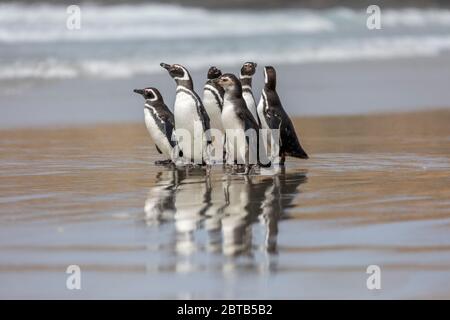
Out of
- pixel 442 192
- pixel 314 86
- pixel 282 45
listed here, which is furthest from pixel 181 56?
pixel 442 192

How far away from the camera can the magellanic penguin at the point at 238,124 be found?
900 cm

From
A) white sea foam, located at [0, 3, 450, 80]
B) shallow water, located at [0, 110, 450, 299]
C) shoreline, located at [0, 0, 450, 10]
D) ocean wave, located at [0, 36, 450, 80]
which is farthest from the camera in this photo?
shoreline, located at [0, 0, 450, 10]

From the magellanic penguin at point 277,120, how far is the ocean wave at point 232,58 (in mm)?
10228

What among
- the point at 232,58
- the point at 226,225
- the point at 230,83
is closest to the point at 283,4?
the point at 232,58

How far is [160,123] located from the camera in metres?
9.59

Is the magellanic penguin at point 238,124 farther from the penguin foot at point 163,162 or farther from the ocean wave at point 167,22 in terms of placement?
the ocean wave at point 167,22

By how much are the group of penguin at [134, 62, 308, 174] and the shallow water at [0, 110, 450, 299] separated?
21 cm

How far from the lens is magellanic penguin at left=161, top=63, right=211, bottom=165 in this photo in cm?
931

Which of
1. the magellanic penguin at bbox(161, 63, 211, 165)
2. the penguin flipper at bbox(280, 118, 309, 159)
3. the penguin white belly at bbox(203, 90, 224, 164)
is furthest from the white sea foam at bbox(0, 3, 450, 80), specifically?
the penguin flipper at bbox(280, 118, 309, 159)

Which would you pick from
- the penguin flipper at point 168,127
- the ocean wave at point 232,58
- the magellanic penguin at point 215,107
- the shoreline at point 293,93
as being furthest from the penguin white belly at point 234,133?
the ocean wave at point 232,58

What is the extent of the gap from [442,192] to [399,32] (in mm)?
21094

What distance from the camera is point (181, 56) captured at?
22250 mm

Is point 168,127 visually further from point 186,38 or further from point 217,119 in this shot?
point 186,38

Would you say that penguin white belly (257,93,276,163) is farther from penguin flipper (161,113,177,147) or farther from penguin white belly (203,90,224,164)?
penguin flipper (161,113,177,147)
